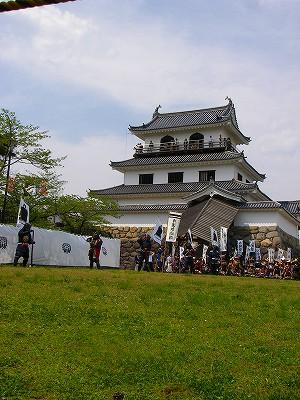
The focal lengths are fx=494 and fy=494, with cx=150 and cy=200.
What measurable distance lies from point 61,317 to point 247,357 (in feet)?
11.3

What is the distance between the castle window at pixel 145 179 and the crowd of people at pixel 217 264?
12.6 meters

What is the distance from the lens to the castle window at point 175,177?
4350cm

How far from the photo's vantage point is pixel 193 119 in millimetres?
47469

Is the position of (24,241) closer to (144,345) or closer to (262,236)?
(144,345)

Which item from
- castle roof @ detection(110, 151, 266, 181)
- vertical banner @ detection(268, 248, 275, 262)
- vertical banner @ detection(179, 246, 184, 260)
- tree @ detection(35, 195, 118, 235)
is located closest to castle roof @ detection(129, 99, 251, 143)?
castle roof @ detection(110, 151, 266, 181)

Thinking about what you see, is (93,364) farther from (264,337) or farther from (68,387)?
(264,337)

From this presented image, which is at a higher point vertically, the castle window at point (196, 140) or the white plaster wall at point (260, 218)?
the castle window at point (196, 140)

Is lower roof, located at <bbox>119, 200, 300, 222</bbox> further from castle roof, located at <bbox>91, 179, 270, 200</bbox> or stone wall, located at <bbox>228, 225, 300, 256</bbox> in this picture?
castle roof, located at <bbox>91, 179, 270, 200</bbox>

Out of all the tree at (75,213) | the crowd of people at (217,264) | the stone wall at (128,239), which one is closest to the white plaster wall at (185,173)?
the stone wall at (128,239)

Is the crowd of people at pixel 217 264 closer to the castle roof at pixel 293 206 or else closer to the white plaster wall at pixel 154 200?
the white plaster wall at pixel 154 200

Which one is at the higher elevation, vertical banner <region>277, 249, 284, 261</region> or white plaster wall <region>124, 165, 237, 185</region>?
white plaster wall <region>124, 165, 237, 185</region>

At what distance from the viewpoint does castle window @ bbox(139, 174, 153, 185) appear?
44.5 meters

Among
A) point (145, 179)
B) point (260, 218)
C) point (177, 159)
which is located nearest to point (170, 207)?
point (260, 218)

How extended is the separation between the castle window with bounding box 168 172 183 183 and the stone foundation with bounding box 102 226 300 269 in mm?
7302
